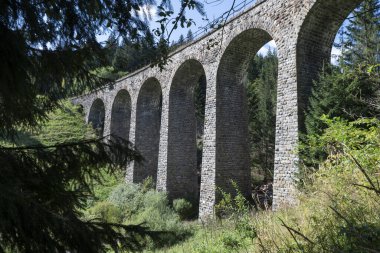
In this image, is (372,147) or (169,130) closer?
(372,147)

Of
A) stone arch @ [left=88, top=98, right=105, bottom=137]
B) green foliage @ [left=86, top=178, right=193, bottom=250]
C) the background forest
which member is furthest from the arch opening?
stone arch @ [left=88, top=98, right=105, bottom=137]

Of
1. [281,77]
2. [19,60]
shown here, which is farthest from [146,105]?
[19,60]

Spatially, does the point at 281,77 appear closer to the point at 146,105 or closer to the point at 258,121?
the point at 146,105

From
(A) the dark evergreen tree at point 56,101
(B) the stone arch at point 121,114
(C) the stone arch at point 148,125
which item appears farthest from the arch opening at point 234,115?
(B) the stone arch at point 121,114

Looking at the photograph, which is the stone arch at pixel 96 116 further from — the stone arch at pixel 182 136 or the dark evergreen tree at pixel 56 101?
the dark evergreen tree at pixel 56 101

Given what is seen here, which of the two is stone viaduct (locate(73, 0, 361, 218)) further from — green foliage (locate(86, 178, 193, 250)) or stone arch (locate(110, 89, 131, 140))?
green foliage (locate(86, 178, 193, 250))

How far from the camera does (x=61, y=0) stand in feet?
7.93

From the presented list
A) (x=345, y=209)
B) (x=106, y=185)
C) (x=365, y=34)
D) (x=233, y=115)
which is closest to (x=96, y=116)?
(x=233, y=115)

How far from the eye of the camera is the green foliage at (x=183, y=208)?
45.4ft

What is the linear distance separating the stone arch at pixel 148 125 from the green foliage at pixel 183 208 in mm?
4626

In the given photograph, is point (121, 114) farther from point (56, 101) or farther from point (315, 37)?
point (56, 101)

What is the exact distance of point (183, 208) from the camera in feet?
45.6

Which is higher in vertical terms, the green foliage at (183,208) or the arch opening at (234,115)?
the arch opening at (234,115)

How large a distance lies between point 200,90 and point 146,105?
14369 millimetres
